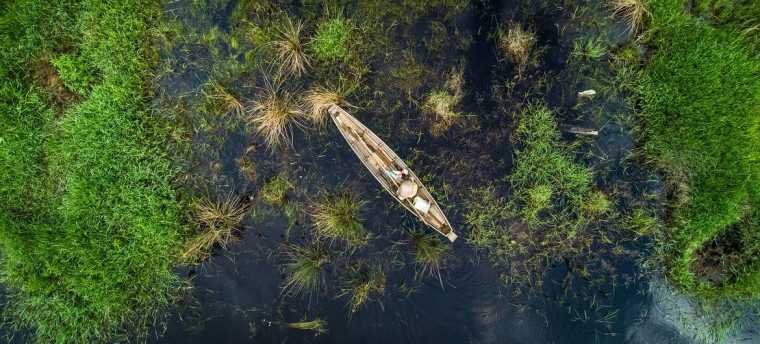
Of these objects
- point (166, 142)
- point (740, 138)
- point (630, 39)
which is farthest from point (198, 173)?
point (740, 138)

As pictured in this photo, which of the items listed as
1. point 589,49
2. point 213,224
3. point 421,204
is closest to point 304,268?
point 213,224

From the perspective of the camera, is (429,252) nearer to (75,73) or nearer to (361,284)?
(361,284)

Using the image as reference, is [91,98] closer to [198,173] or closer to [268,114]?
[198,173]

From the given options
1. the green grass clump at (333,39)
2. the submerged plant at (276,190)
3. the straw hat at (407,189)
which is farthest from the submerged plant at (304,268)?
the green grass clump at (333,39)

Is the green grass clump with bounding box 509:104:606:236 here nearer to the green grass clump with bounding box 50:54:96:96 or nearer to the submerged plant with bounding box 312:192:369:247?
the submerged plant with bounding box 312:192:369:247

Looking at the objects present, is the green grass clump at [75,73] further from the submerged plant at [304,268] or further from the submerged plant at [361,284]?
the submerged plant at [361,284]

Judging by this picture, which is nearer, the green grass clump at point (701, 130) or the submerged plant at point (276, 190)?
the green grass clump at point (701, 130)

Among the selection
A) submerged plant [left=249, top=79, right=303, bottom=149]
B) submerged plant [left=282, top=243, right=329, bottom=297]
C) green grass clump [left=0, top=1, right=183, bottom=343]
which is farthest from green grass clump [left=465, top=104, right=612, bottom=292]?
green grass clump [left=0, top=1, right=183, bottom=343]
